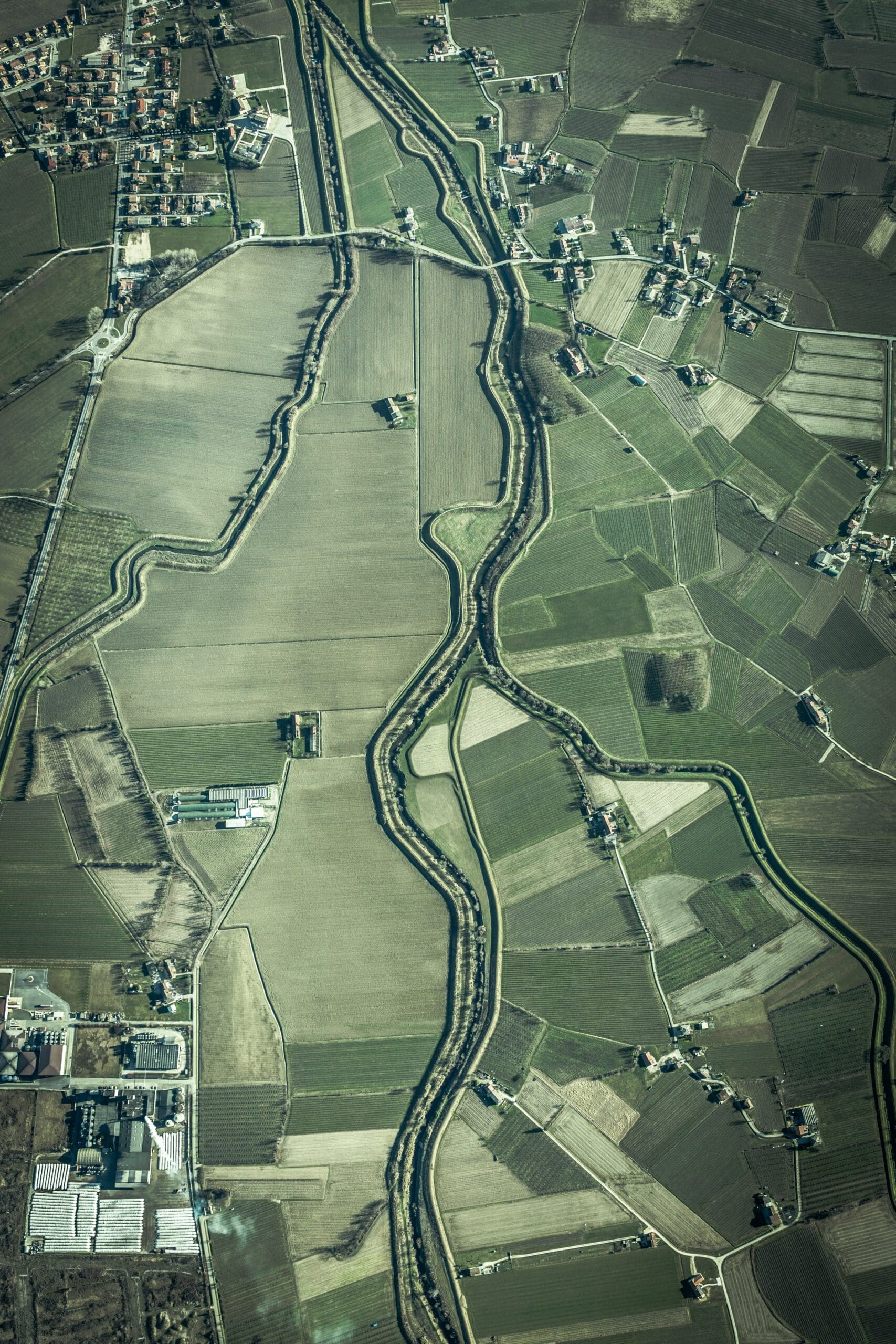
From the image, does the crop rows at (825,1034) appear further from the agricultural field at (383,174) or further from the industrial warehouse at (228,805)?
the agricultural field at (383,174)

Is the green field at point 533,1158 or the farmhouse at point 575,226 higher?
the farmhouse at point 575,226

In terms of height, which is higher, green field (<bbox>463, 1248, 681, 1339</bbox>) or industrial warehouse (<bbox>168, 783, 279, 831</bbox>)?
industrial warehouse (<bbox>168, 783, 279, 831</bbox>)

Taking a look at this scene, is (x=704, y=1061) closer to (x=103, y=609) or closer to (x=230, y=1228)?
(x=230, y=1228)

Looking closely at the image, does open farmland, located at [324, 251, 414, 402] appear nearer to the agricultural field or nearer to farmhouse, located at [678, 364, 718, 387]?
the agricultural field

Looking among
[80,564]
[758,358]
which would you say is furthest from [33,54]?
[758,358]

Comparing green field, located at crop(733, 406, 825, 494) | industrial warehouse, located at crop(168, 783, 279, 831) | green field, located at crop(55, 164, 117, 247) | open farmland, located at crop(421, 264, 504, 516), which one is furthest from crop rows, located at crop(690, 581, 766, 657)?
green field, located at crop(55, 164, 117, 247)

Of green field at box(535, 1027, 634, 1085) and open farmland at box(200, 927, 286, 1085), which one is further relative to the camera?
open farmland at box(200, 927, 286, 1085)

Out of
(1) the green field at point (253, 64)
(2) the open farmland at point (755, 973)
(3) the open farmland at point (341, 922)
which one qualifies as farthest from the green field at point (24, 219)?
(2) the open farmland at point (755, 973)
